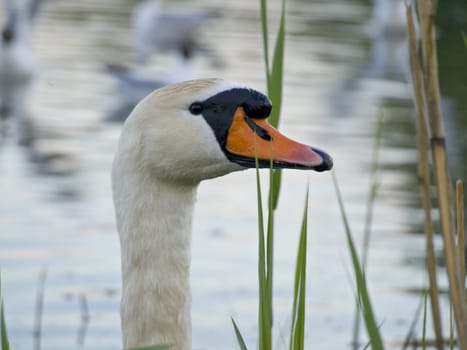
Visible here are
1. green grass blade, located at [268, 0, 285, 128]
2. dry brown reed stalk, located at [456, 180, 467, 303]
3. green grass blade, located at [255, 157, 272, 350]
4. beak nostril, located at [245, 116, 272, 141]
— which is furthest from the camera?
green grass blade, located at [268, 0, 285, 128]

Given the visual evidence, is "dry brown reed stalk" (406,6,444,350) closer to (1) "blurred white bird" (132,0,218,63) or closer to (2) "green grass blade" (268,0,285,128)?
(2) "green grass blade" (268,0,285,128)

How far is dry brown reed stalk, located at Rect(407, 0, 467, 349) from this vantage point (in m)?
3.56

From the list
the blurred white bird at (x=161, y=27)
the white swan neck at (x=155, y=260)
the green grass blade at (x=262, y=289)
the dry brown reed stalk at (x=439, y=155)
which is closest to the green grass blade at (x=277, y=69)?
the dry brown reed stalk at (x=439, y=155)

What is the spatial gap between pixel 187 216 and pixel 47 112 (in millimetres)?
8843

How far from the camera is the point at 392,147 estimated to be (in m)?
11.0

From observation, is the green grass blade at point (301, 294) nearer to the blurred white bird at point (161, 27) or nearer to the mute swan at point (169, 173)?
the mute swan at point (169, 173)

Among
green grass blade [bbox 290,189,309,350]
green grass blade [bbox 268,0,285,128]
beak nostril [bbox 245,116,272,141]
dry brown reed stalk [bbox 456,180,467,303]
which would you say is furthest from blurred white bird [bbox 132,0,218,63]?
green grass blade [bbox 290,189,309,350]

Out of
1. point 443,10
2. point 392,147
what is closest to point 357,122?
point 392,147

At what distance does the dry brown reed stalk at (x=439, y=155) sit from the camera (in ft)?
11.7

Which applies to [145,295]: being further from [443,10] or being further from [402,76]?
[443,10]

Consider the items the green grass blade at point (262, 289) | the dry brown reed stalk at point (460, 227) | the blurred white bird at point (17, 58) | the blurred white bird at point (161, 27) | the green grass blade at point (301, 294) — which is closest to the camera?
the green grass blade at point (262, 289)

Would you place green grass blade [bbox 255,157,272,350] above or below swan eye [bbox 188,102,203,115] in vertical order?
below

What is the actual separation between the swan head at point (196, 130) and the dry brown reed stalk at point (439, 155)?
613 millimetres

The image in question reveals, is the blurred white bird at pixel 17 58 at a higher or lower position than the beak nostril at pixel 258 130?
lower
